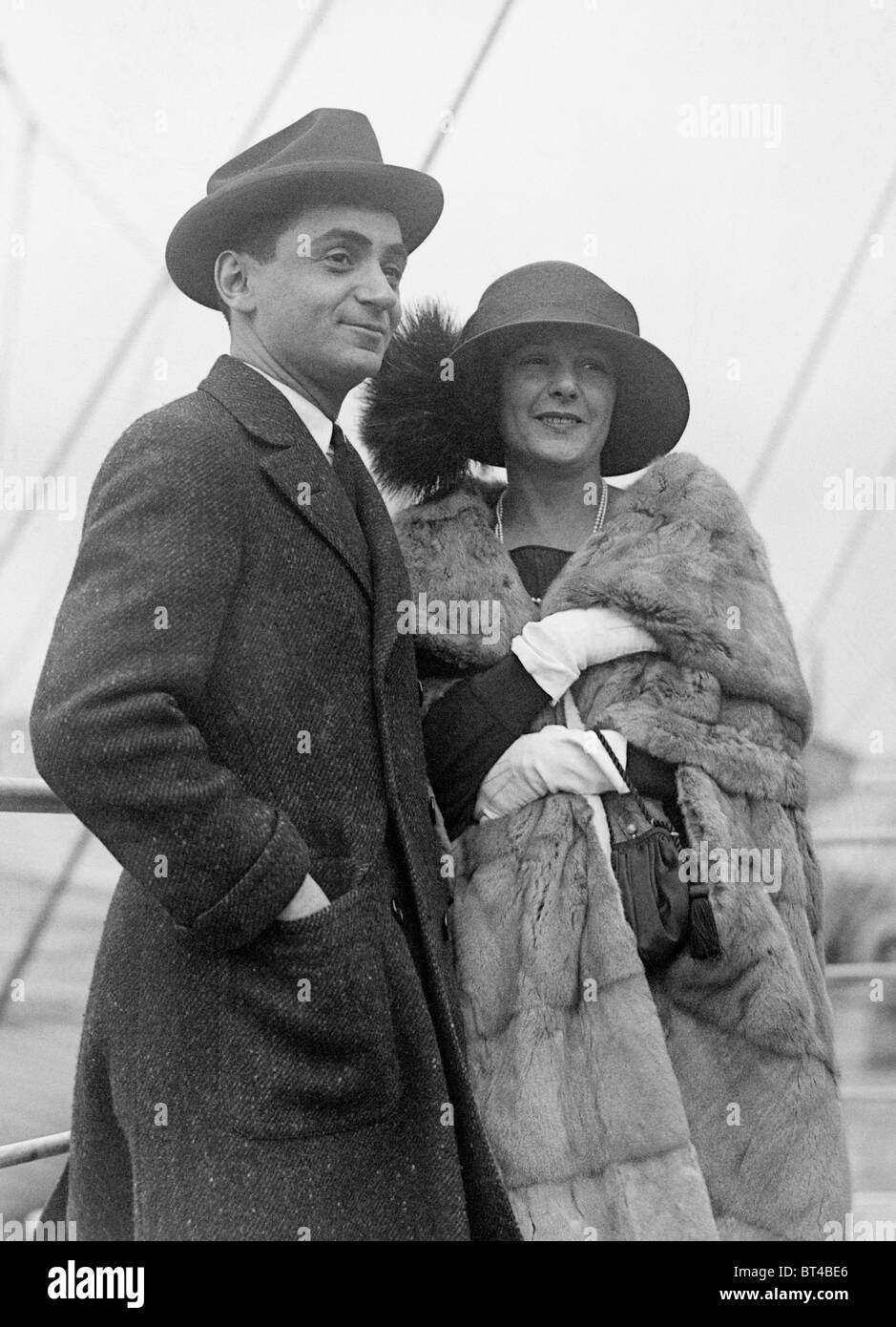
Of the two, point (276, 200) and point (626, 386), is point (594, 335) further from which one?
point (276, 200)

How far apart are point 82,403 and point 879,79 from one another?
1.79 m

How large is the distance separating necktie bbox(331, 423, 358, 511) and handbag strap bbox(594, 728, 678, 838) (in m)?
0.50

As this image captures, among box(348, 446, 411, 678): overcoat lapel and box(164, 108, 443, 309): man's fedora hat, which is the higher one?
box(164, 108, 443, 309): man's fedora hat

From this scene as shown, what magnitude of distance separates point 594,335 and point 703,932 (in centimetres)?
100

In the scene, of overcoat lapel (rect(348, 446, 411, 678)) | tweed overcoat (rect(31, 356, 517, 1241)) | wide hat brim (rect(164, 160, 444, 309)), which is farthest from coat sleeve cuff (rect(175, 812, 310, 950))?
wide hat brim (rect(164, 160, 444, 309))

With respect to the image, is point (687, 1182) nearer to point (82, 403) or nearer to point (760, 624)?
point (760, 624)

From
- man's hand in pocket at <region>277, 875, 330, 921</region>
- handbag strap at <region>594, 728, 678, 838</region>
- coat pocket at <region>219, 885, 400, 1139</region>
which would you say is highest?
handbag strap at <region>594, 728, 678, 838</region>

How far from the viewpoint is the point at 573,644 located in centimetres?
215

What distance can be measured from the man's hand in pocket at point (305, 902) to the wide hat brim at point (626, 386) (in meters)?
1.11

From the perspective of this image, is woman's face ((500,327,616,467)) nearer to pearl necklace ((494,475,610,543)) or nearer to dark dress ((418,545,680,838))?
pearl necklace ((494,475,610,543))

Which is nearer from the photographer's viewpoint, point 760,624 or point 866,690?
point 760,624

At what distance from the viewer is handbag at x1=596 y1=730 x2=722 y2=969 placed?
2062 mm

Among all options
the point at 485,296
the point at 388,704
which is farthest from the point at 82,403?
the point at 388,704

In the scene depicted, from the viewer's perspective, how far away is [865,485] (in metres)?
3.04
